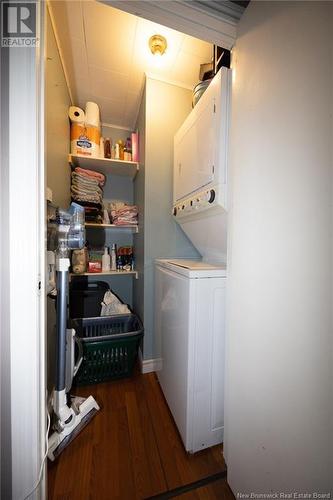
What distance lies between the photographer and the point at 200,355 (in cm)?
105

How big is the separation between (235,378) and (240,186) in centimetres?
86

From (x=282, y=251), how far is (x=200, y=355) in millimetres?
713

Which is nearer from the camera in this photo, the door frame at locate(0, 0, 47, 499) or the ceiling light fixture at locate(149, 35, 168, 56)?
the door frame at locate(0, 0, 47, 499)

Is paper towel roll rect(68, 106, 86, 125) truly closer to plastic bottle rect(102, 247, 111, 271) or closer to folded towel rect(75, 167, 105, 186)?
folded towel rect(75, 167, 105, 186)

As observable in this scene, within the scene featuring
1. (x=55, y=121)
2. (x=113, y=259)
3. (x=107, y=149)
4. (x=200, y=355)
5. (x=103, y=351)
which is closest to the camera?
(x=200, y=355)


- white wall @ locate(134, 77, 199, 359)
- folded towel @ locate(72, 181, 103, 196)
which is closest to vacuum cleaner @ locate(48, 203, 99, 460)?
white wall @ locate(134, 77, 199, 359)

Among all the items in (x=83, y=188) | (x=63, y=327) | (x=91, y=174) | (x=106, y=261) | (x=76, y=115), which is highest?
(x=76, y=115)

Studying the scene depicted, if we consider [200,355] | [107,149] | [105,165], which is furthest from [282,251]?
[107,149]

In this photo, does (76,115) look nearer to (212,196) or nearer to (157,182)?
(157,182)

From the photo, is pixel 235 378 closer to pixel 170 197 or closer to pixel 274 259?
pixel 274 259

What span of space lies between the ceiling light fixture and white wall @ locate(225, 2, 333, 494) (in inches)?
31.3

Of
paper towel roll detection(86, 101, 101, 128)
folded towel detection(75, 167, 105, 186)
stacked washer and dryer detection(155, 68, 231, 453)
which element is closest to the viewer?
stacked washer and dryer detection(155, 68, 231, 453)

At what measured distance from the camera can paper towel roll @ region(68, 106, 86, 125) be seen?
1844mm

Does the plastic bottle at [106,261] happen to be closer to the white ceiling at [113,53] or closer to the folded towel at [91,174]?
the folded towel at [91,174]
